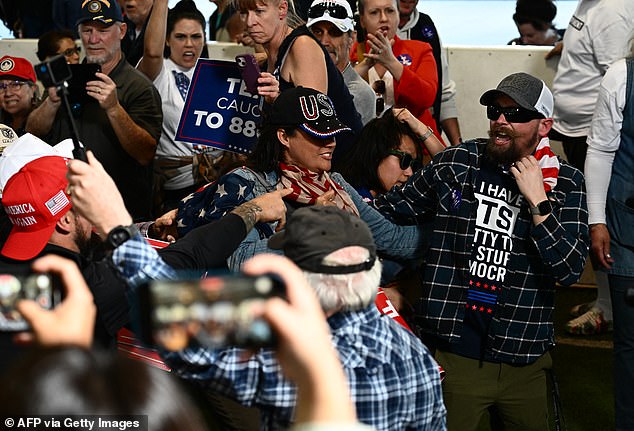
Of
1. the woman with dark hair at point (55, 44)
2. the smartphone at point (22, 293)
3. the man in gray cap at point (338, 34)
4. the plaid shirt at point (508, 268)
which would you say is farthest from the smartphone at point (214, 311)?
the woman with dark hair at point (55, 44)

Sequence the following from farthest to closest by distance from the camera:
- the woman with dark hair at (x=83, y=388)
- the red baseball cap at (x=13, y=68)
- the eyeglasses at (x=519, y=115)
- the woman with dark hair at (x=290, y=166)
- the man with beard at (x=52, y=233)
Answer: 1. the red baseball cap at (x=13, y=68)
2. the eyeglasses at (x=519, y=115)
3. the woman with dark hair at (x=290, y=166)
4. the man with beard at (x=52, y=233)
5. the woman with dark hair at (x=83, y=388)

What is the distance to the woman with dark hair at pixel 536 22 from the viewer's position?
7910 millimetres

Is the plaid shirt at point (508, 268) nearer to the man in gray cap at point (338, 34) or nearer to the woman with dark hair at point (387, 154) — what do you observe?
the woman with dark hair at point (387, 154)

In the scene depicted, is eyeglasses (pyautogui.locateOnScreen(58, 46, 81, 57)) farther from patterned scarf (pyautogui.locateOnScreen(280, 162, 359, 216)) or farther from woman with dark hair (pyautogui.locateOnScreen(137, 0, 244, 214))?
patterned scarf (pyautogui.locateOnScreen(280, 162, 359, 216))

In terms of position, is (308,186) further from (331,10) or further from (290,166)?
(331,10)

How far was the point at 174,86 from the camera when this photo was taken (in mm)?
6051

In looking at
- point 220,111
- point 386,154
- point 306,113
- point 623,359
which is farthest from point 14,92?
point 623,359

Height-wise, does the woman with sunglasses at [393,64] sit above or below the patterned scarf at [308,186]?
above

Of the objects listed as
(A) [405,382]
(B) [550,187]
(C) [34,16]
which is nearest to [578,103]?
(B) [550,187]

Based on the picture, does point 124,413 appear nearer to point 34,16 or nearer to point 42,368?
point 42,368

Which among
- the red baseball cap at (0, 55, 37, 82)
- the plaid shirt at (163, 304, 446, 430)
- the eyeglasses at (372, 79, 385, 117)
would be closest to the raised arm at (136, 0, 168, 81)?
the red baseball cap at (0, 55, 37, 82)

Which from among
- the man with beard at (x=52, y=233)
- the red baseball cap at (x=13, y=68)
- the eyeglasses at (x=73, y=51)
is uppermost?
the eyeglasses at (x=73, y=51)

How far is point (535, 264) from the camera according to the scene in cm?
399

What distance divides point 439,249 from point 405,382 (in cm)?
156
